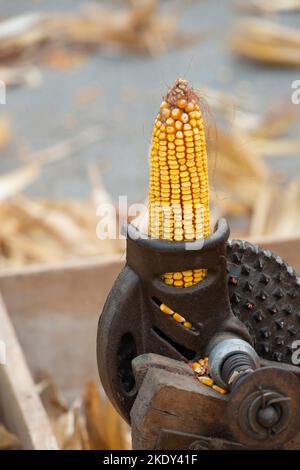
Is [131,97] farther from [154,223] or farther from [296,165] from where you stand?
[154,223]

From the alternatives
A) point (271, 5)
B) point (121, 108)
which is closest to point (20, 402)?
point (121, 108)

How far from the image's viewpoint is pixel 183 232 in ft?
4.65

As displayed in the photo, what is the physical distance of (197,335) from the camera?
4.77 ft

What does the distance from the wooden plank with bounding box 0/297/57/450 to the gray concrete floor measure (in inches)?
82.5

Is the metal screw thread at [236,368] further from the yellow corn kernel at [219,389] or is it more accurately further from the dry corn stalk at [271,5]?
the dry corn stalk at [271,5]

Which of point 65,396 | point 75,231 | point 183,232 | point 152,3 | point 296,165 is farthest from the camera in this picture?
point 152,3

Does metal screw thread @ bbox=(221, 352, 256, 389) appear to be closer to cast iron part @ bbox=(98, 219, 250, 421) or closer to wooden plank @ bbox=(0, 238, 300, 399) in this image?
cast iron part @ bbox=(98, 219, 250, 421)

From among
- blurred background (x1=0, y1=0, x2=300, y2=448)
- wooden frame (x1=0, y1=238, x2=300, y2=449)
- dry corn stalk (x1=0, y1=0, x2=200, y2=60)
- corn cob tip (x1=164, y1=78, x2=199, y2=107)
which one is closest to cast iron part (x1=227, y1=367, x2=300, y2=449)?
corn cob tip (x1=164, y1=78, x2=199, y2=107)

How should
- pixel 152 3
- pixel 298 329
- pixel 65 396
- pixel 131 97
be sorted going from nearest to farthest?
pixel 298 329 → pixel 65 396 → pixel 131 97 → pixel 152 3

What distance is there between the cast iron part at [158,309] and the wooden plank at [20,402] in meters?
0.55

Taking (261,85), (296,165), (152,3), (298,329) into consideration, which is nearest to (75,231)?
(296,165)

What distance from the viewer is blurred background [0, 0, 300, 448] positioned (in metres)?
3.75

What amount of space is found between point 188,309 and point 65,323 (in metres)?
1.57

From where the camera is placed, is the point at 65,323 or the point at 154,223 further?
the point at 65,323
